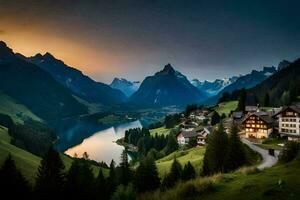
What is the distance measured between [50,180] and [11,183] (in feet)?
20.4

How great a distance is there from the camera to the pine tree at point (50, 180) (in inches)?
2018

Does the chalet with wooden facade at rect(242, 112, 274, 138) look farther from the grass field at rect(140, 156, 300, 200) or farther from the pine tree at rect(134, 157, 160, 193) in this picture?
the grass field at rect(140, 156, 300, 200)

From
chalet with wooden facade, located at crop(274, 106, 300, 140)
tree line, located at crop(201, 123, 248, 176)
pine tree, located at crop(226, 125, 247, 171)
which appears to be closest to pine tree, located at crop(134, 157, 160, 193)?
tree line, located at crop(201, 123, 248, 176)

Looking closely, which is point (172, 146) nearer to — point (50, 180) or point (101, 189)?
point (101, 189)

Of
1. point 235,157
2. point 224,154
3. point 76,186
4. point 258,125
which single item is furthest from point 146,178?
point 258,125

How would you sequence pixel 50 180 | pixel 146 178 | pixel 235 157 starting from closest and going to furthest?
1. pixel 235 157
2. pixel 50 180
3. pixel 146 178

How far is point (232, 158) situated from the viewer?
51.5m

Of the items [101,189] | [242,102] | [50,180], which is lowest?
[101,189]

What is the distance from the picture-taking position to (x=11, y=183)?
5072cm

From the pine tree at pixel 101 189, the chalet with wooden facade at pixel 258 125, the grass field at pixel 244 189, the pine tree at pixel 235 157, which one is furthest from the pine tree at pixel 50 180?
the chalet with wooden facade at pixel 258 125

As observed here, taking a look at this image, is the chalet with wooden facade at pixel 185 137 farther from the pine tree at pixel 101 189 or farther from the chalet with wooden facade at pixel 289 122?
the pine tree at pixel 101 189

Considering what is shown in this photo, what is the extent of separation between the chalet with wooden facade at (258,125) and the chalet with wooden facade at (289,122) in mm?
3477

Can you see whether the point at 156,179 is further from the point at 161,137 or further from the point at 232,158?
the point at 161,137

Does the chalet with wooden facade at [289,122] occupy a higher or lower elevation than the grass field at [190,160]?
higher
